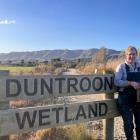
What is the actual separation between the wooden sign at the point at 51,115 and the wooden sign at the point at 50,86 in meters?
0.20

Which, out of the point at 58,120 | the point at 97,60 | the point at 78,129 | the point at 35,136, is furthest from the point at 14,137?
the point at 97,60

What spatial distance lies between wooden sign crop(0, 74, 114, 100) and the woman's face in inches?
20.4

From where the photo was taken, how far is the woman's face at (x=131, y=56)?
7.20 metres

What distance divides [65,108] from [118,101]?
1202mm

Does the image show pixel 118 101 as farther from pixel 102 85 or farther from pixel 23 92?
pixel 23 92

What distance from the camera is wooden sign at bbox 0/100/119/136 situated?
604 centimetres

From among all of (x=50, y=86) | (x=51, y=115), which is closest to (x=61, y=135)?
(x=51, y=115)

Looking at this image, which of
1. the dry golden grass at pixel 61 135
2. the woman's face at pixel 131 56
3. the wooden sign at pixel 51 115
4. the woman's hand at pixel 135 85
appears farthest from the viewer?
the dry golden grass at pixel 61 135

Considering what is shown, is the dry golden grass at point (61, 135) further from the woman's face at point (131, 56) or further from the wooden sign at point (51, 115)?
the woman's face at point (131, 56)

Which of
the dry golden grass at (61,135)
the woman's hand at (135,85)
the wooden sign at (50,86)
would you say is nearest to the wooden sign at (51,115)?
the wooden sign at (50,86)

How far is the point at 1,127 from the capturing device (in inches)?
235

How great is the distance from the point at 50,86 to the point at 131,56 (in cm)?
158

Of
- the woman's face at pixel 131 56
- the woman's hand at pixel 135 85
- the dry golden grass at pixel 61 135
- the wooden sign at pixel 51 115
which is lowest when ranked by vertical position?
the dry golden grass at pixel 61 135

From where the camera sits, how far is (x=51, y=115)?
258 inches
